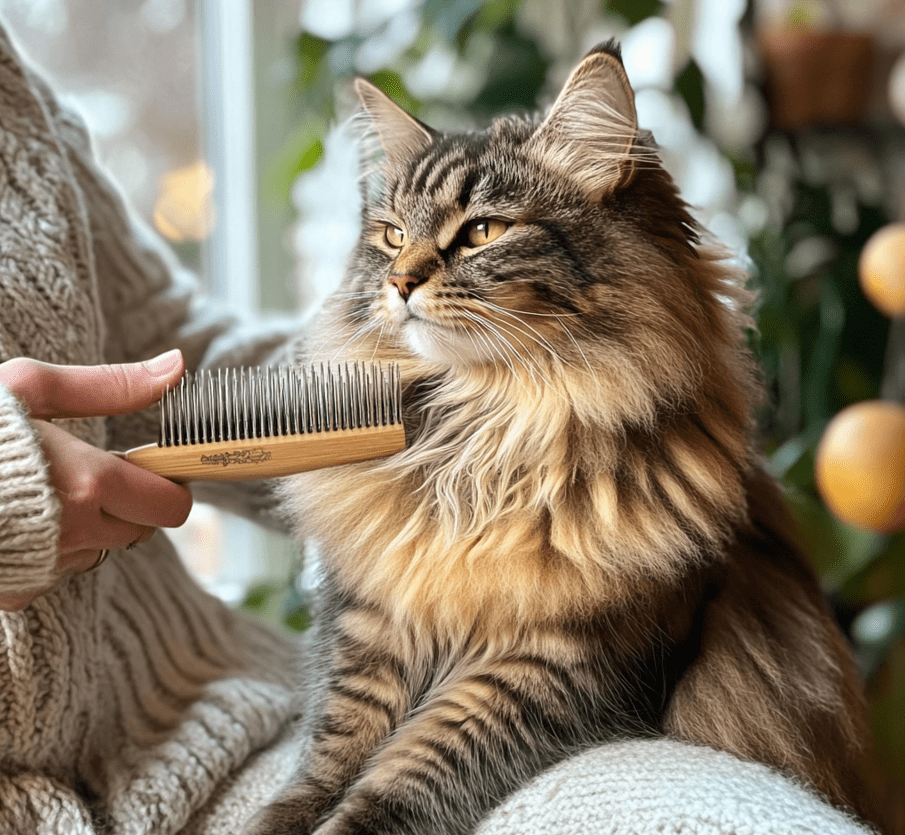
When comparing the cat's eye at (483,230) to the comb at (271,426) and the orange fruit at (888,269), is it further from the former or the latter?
the orange fruit at (888,269)

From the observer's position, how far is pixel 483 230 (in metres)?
0.96

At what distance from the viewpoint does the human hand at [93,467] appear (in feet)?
2.62

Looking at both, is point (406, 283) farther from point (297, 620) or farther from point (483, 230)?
point (297, 620)

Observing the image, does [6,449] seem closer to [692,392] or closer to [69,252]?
[69,252]

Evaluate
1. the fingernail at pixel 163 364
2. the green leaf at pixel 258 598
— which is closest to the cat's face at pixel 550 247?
the fingernail at pixel 163 364

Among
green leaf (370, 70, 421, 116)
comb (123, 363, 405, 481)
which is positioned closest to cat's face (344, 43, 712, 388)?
comb (123, 363, 405, 481)

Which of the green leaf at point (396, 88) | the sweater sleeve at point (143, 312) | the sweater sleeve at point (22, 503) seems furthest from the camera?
the green leaf at point (396, 88)

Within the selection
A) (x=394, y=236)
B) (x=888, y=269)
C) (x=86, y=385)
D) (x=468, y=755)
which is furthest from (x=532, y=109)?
(x=468, y=755)

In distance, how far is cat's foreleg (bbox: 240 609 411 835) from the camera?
Result: 0.97 m

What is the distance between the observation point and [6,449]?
2.47 ft

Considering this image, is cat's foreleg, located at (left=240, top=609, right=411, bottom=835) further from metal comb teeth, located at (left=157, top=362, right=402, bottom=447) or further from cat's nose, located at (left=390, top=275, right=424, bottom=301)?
cat's nose, located at (left=390, top=275, right=424, bottom=301)

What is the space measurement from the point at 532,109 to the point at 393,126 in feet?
2.69

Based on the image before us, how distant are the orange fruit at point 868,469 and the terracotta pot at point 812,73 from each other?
3.64ft

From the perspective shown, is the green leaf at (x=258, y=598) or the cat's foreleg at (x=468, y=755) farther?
the green leaf at (x=258, y=598)
